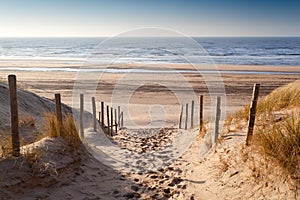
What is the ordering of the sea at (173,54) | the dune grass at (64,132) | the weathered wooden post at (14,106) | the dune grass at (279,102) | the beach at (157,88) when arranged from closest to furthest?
the weathered wooden post at (14,106)
the dune grass at (64,132)
the dune grass at (279,102)
the beach at (157,88)
the sea at (173,54)

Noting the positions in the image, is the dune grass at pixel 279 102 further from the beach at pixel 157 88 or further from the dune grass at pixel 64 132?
the beach at pixel 157 88

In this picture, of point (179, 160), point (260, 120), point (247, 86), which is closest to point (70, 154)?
point (179, 160)

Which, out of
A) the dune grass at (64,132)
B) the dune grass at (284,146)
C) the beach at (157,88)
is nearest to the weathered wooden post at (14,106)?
the dune grass at (64,132)

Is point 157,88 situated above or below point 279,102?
below

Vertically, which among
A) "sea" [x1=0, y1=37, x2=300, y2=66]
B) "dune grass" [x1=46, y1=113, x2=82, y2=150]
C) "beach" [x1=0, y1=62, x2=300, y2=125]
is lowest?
"beach" [x1=0, y1=62, x2=300, y2=125]

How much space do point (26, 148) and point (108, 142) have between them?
14.4 ft

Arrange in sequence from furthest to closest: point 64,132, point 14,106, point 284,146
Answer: point 64,132 → point 14,106 → point 284,146

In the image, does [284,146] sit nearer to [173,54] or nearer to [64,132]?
[64,132]

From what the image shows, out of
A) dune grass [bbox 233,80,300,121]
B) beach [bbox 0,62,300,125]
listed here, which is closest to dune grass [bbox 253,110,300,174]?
dune grass [bbox 233,80,300,121]

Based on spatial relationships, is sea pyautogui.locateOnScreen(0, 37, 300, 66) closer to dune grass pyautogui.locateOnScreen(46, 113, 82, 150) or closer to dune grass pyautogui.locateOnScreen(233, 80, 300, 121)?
dune grass pyautogui.locateOnScreen(233, 80, 300, 121)

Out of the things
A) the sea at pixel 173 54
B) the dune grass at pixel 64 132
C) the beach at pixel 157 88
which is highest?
the sea at pixel 173 54

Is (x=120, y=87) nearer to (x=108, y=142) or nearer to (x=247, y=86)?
(x=247, y=86)

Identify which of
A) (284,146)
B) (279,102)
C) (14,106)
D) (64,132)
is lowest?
(64,132)

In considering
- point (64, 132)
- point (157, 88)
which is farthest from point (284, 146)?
point (157, 88)
